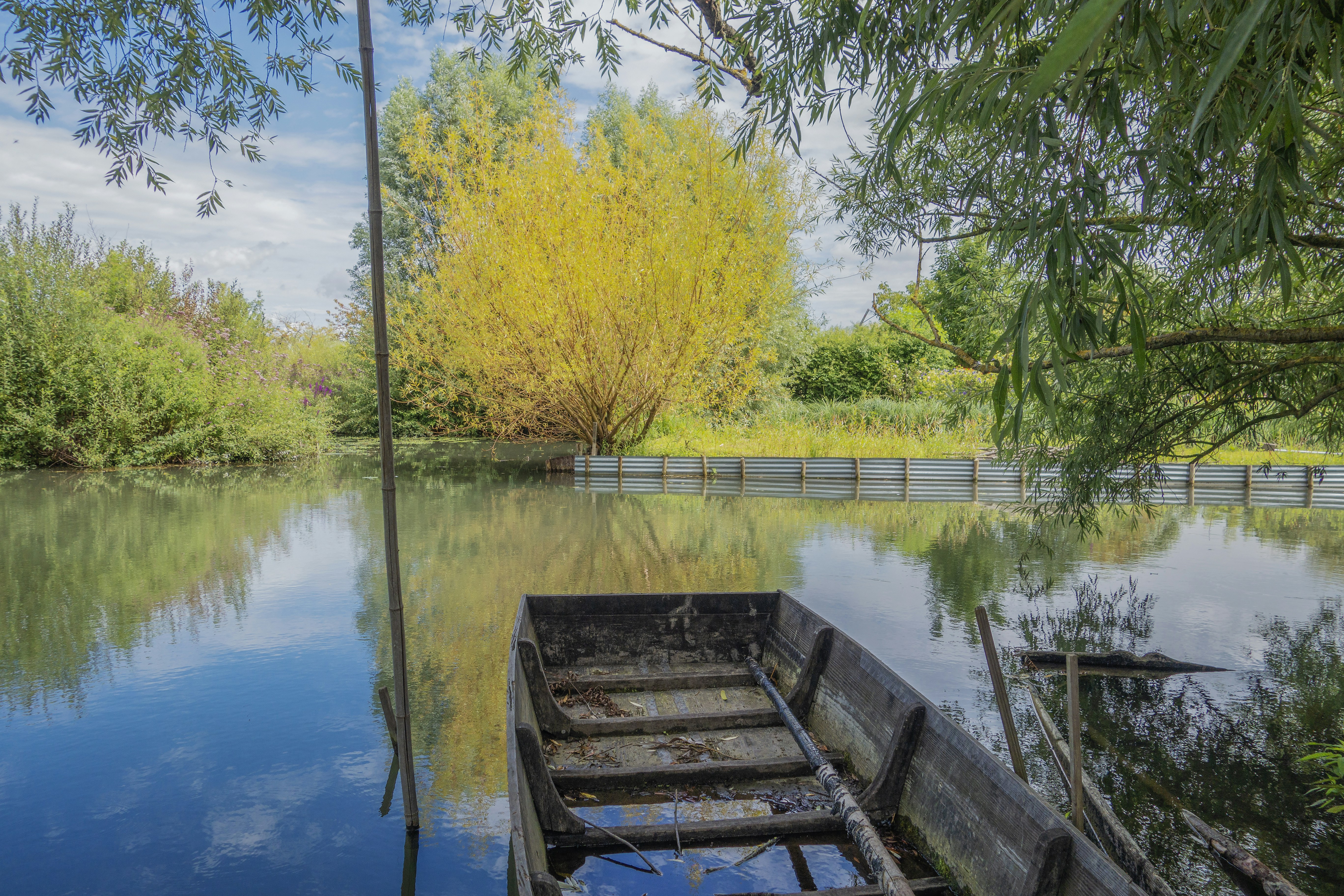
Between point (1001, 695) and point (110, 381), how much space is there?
63.4 ft

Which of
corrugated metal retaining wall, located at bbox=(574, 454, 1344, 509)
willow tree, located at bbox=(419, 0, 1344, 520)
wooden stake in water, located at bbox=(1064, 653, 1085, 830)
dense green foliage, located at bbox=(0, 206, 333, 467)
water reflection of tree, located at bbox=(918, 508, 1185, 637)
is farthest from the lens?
dense green foliage, located at bbox=(0, 206, 333, 467)

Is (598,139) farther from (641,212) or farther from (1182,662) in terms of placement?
(1182,662)

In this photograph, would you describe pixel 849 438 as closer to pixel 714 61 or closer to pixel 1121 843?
pixel 714 61

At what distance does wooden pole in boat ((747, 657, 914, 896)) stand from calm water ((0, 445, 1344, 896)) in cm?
37

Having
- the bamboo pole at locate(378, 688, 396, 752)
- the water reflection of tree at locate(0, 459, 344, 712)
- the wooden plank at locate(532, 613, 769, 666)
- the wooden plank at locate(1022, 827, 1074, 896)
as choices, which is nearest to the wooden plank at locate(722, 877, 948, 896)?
the wooden plank at locate(1022, 827, 1074, 896)

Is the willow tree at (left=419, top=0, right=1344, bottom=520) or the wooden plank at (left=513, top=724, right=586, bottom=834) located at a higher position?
the willow tree at (left=419, top=0, right=1344, bottom=520)

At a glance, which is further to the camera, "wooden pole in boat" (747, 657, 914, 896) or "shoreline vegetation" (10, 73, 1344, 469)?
"shoreline vegetation" (10, 73, 1344, 469)

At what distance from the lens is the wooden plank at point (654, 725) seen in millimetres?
4113

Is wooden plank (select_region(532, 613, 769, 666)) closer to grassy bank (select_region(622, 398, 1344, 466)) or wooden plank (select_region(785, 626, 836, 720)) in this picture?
wooden plank (select_region(785, 626, 836, 720))

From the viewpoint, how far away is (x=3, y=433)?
1673cm

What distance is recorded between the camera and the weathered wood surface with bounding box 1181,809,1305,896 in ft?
9.64

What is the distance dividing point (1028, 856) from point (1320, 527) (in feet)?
40.4

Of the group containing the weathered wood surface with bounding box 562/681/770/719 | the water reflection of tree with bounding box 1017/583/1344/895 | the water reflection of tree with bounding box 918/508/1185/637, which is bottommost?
the water reflection of tree with bounding box 1017/583/1344/895

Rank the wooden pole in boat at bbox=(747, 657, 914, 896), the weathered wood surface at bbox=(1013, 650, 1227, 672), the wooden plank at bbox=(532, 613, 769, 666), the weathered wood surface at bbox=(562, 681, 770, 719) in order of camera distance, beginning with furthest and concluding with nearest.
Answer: the weathered wood surface at bbox=(1013, 650, 1227, 672) → the wooden plank at bbox=(532, 613, 769, 666) → the weathered wood surface at bbox=(562, 681, 770, 719) → the wooden pole in boat at bbox=(747, 657, 914, 896)
